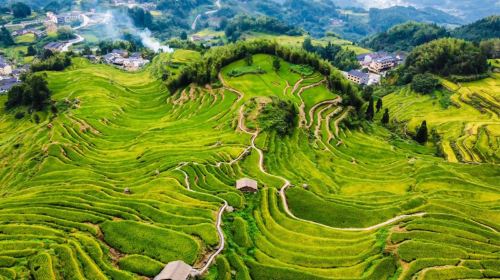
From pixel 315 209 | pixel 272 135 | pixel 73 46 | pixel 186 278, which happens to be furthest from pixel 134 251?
pixel 73 46

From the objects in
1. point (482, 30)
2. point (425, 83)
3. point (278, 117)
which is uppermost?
point (278, 117)

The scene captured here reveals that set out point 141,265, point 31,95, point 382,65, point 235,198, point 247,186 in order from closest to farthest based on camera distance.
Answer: point 141,265 < point 235,198 < point 247,186 < point 31,95 < point 382,65

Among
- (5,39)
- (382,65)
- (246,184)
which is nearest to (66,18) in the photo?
(5,39)

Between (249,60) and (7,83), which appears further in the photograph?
(7,83)

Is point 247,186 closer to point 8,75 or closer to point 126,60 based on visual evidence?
point 126,60

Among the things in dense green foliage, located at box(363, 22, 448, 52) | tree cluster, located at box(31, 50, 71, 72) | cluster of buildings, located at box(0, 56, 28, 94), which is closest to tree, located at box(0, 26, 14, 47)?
cluster of buildings, located at box(0, 56, 28, 94)

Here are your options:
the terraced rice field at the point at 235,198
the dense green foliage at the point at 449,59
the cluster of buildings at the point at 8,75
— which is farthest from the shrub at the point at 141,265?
the dense green foliage at the point at 449,59
